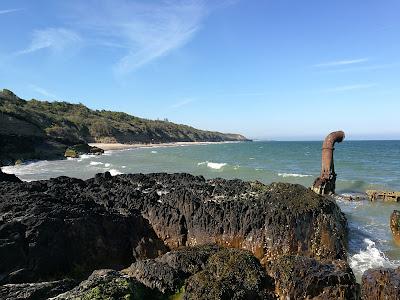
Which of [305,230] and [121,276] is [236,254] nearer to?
[121,276]

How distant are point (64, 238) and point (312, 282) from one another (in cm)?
516

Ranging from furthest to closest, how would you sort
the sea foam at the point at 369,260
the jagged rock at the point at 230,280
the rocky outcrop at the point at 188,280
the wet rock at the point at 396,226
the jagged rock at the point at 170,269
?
the wet rock at the point at 396,226
the sea foam at the point at 369,260
the jagged rock at the point at 170,269
the jagged rock at the point at 230,280
the rocky outcrop at the point at 188,280

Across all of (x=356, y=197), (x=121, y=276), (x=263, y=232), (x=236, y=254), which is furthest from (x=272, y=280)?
(x=356, y=197)

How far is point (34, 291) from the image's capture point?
5.04 m

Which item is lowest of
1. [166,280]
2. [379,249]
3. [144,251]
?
[379,249]

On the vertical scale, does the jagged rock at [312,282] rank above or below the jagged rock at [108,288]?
below

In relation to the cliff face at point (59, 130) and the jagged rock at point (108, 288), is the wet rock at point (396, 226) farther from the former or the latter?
the cliff face at point (59, 130)

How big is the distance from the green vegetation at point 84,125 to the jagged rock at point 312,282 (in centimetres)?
6664

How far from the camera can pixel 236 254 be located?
21.7 ft

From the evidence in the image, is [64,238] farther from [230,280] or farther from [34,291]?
[230,280]

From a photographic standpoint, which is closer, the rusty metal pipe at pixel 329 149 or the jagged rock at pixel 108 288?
the jagged rock at pixel 108 288

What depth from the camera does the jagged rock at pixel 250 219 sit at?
995cm

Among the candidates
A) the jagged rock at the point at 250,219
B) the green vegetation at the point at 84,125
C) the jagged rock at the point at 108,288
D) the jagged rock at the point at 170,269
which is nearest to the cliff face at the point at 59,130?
the green vegetation at the point at 84,125

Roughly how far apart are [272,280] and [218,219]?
169 inches
